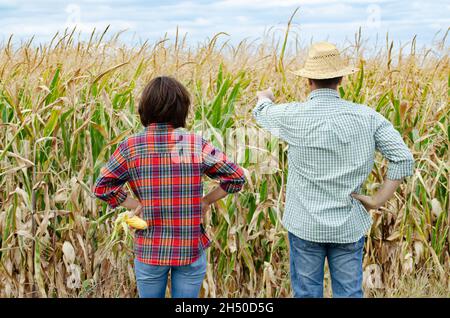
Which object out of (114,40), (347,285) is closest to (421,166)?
(347,285)

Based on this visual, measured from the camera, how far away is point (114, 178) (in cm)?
272

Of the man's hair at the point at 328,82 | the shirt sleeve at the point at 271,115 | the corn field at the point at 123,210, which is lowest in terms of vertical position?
the corn field at the point at 123,210

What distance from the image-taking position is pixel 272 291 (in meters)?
4.04

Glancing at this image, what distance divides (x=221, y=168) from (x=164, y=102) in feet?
1.25

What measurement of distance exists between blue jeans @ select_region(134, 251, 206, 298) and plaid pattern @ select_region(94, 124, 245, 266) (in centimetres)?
5

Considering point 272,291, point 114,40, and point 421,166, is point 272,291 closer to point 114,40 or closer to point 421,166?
point 421,166

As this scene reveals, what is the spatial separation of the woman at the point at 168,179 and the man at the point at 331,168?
1.09ft

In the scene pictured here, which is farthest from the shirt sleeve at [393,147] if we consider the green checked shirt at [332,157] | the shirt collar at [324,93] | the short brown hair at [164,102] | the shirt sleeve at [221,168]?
the short brown hair at [164,102]

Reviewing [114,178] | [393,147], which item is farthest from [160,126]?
[393,147]

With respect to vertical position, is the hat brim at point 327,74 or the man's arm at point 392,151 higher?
the hat brim at point 327,74

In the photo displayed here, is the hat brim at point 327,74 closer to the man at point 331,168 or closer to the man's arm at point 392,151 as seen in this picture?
the man at point 331,168

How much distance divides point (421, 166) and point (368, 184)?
1.47ft

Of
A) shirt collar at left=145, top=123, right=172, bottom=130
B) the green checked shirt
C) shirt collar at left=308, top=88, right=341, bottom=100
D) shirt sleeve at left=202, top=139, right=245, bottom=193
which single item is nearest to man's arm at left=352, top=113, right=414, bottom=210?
the green checked shirt

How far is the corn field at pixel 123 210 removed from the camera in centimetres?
381
